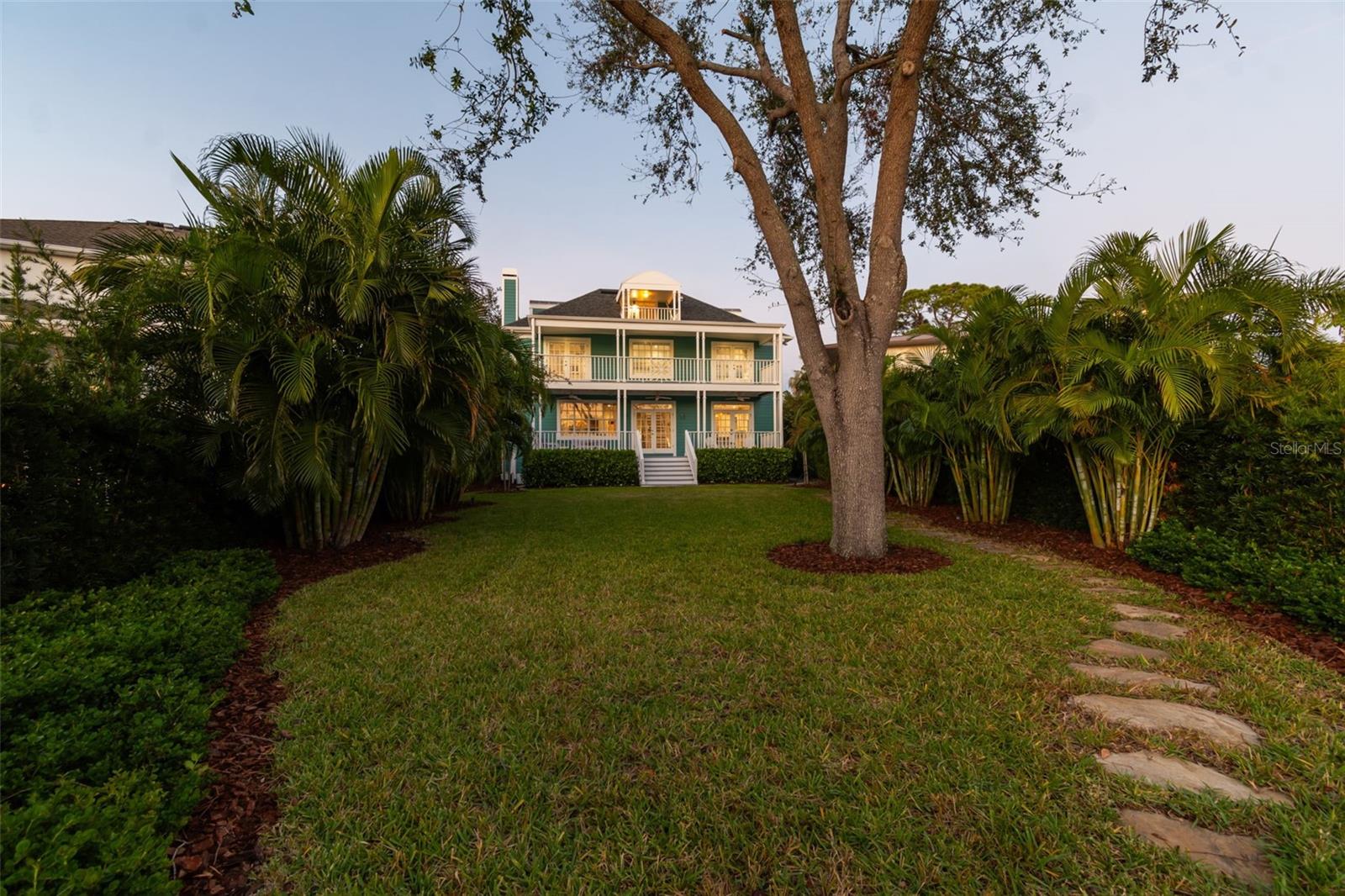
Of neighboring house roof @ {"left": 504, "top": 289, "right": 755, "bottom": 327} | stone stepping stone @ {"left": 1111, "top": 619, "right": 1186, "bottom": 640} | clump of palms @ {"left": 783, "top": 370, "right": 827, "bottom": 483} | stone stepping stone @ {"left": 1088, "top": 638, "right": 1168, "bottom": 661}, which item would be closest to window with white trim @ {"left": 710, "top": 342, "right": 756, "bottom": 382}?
neighboring house roof @ {"left": 504, "top": 289, "right": 755, "bottom": 327}

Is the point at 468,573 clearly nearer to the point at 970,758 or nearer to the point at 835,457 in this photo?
the point at 835,457

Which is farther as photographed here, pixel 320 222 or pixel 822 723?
pixel 320 222

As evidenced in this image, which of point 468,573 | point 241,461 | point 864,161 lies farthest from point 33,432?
point 864,161

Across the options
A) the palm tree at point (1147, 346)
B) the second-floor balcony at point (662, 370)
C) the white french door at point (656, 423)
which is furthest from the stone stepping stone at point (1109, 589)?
the white french door at point (656, 423)

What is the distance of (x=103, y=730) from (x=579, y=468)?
47.9 ft

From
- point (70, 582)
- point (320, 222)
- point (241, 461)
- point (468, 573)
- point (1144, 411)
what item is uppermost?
point (320, 222)

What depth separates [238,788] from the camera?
2.00 metres

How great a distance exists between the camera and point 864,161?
7680 mm

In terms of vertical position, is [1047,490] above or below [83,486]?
below

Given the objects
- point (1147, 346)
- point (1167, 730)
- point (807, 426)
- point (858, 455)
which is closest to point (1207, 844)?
point (1167, 730)

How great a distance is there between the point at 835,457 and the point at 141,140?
9.32 m

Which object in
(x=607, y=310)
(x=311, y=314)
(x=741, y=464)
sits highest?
(x=607, y=310)

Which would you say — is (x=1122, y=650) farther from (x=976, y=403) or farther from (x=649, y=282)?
(x=649, y=282)

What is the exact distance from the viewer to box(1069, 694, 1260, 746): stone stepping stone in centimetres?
224
